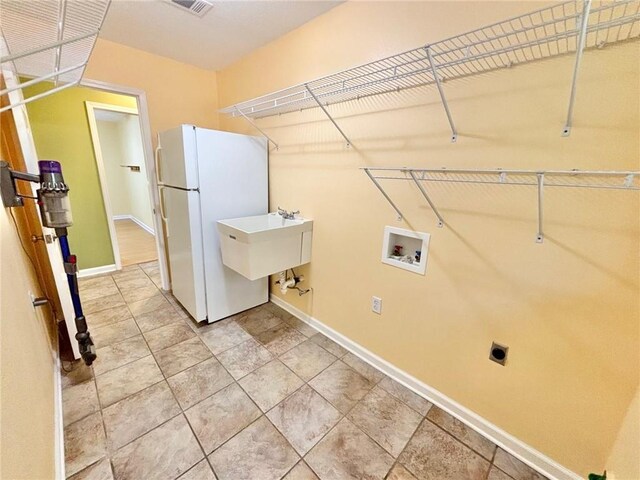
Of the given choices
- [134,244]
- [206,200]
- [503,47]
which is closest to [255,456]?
[206,200]

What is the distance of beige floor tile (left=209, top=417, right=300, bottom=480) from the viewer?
1.20 meters

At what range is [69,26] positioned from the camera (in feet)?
3.24

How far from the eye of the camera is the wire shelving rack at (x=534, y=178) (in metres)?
0.92

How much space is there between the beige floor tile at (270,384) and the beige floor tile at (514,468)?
1114 mm

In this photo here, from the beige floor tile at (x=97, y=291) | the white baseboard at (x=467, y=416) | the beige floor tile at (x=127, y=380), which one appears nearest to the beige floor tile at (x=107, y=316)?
the beige floor tile at (x=97, y=291)

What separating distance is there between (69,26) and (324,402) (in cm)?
214

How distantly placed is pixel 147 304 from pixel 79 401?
3.86ft

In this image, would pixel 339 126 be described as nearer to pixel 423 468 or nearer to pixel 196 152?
pixel 196 152

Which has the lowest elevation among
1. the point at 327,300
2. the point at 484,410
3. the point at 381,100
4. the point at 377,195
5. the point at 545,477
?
the point at 545,477

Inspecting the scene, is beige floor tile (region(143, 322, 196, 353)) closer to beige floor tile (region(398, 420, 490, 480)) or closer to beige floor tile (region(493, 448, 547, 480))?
beige floor tile (region(398, 420, 490, 480))

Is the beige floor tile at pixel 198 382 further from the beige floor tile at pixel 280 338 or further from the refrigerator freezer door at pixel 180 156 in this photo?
the refrigerator freezer door at pixel 180 156

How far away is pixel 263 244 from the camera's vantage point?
75.0 inches

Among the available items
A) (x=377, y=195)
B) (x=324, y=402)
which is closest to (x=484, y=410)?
(x=324, y=402)

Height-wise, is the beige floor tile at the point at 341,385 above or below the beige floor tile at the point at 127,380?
above
